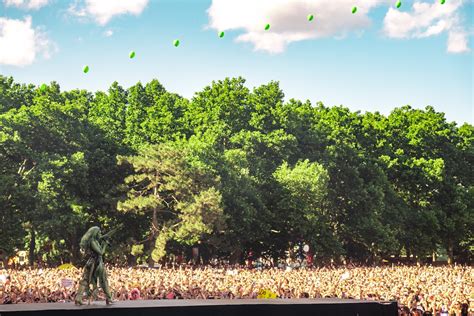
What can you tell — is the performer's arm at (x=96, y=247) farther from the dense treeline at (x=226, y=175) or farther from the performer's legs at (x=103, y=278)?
the dense treeline at (x=226, y=175)

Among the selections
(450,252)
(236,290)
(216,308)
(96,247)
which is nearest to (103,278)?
(96,247)

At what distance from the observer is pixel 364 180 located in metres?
55.7

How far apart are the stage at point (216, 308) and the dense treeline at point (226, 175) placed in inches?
943

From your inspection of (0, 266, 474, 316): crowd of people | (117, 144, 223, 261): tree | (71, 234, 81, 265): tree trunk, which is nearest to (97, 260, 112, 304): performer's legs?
(0, 266, 474, 316): crowd of people

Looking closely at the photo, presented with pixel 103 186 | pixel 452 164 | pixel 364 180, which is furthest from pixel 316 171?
pixel 452 164

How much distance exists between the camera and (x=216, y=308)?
15.6 metres

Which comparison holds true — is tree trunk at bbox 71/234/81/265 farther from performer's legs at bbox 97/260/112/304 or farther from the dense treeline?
performer's legs at bbox 97/260/112/304

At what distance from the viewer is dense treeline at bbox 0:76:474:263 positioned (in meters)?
41.8

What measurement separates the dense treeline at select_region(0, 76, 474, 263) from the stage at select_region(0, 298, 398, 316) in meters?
24.0

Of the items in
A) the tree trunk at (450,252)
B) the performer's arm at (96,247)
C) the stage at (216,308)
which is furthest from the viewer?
the tree trunk at (450,252)

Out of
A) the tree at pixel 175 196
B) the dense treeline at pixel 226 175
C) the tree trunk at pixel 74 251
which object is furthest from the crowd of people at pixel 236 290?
the tree trunk at pixel 74 251

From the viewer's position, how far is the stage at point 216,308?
46.5 ft

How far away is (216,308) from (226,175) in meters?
29.8

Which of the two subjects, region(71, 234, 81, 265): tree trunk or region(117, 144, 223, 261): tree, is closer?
region(117, 144, 223, 261): tree
